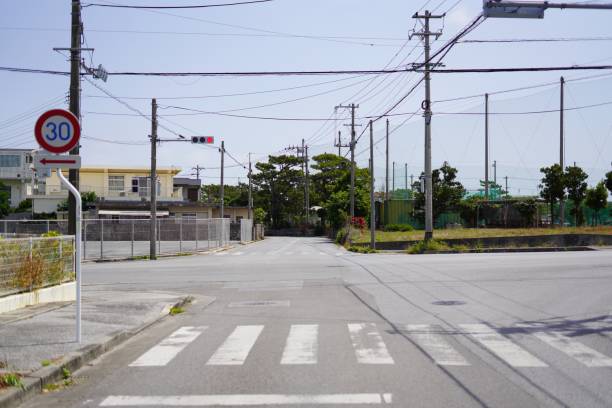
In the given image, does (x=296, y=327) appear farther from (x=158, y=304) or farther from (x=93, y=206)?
(x=93, y=206)

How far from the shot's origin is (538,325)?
10258 mm

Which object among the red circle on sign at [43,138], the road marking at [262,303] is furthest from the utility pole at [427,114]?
the red circle on sign at [43,138]

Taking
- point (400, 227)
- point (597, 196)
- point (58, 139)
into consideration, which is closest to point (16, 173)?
point (400, 227)

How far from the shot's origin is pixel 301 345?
8938 millimetres

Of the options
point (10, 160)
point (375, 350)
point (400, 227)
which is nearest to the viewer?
point (375, 350)

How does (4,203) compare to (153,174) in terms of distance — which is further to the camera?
(4,203)

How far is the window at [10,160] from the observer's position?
74625 millimetres

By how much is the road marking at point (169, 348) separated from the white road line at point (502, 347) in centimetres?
418

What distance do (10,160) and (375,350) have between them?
7537 centimetres

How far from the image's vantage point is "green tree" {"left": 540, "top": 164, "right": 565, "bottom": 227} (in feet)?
150

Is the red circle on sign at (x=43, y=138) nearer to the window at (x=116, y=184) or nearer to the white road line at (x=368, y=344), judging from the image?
the white road line at (x=368, y=344)

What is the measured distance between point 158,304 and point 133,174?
208 ft

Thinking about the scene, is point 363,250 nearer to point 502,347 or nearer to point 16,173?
point 502,347

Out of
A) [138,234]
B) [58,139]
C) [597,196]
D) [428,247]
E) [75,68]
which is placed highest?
[75,68]
